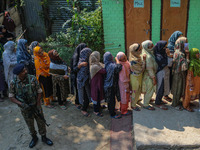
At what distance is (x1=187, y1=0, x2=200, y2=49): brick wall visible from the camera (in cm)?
610

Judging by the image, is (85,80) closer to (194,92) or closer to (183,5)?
(194,92)

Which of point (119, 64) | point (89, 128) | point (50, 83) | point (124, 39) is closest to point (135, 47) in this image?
point (119, 64)

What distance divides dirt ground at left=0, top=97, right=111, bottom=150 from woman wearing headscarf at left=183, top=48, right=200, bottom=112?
66.3 inches

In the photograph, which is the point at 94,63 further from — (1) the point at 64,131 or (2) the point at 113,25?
(2) the point at 113,25

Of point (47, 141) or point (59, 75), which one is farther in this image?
point (59, 75)

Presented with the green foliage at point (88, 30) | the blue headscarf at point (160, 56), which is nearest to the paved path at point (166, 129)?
the blue headscarf at point (160, 56)

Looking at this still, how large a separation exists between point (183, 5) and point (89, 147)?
563 centimetres

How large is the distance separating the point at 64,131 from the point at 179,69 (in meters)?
2.61

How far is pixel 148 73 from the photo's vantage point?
363 cm

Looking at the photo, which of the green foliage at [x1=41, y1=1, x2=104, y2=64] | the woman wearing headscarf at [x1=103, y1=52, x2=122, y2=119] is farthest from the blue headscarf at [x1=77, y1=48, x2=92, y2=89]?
the green foliage at [x1=41, y1=1, x2=104, y2=64]

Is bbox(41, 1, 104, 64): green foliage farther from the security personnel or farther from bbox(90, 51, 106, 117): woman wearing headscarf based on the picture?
the security personnel

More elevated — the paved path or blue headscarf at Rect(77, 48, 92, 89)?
blue headscarf at Rect(77, 48, 92, 89)

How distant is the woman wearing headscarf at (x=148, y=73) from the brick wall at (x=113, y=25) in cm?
268

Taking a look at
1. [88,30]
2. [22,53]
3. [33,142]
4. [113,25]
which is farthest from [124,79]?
[88,30]
